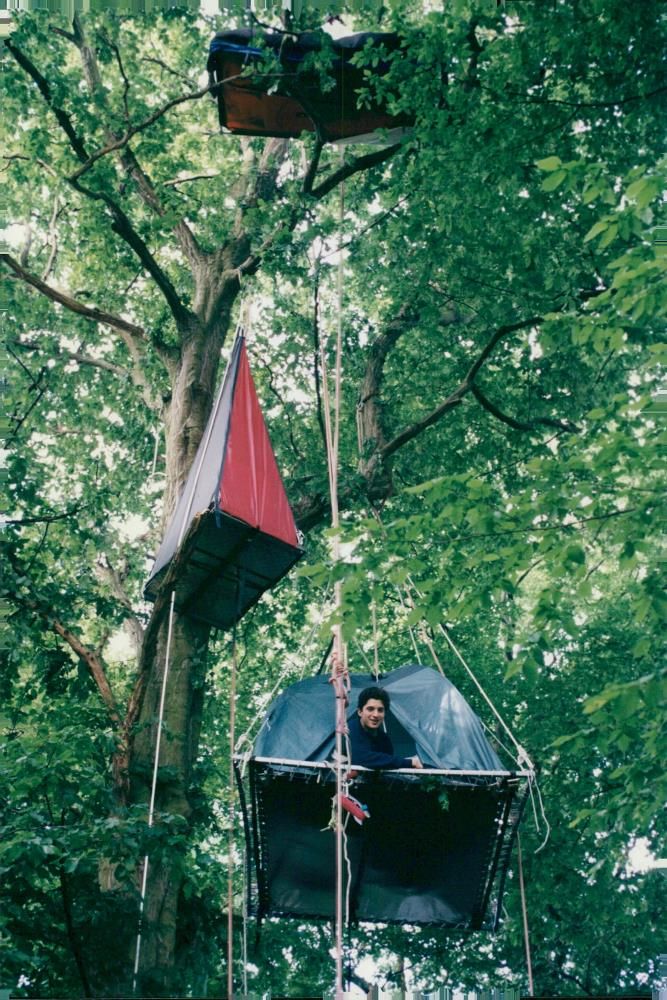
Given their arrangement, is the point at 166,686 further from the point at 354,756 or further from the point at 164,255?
the point at 164,255

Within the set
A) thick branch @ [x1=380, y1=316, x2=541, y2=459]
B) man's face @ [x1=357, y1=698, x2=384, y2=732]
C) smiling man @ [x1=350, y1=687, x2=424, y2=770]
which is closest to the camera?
smiling man @ [x1=350, y1=687, x2=424, y2=770]

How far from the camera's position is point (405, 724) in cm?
620

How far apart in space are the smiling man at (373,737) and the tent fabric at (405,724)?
21 centimetres

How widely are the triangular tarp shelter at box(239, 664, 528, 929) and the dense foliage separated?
43cm

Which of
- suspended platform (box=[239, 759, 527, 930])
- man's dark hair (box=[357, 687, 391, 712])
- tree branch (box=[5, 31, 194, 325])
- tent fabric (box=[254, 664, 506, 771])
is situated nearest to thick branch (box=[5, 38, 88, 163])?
tree branch (box=[5, 31, 194, 325])

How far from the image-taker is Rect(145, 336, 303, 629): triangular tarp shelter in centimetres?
610

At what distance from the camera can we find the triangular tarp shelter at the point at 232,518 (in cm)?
610

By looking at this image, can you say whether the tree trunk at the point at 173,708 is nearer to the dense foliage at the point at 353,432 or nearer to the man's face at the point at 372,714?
the dense foliage at the point at 353,432

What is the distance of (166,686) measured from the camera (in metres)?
7.22

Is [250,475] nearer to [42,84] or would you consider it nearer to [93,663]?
[93,663]

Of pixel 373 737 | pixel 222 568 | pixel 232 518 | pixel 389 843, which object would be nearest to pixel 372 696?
pixel 373 737

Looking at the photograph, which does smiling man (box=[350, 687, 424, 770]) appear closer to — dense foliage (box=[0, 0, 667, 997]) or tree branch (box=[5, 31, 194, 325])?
dense foliage (box=[0, 0, 667, 997])

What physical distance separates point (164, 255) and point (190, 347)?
274 centimetres

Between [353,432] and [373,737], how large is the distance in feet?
16.2
